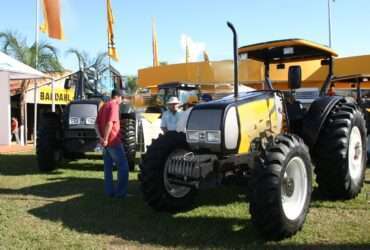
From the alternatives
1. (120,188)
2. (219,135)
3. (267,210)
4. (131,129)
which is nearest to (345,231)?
(267,210)

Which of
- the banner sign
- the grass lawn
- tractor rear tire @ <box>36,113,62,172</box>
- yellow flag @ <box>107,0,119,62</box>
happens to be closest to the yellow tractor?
the grass lawn

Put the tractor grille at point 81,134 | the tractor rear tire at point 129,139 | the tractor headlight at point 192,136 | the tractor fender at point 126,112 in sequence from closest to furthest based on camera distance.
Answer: the tractor headlight at point 192,136
the tractor rear tire at point 129,139
the tractor fender at point 126,112
the tractor grille at point 81,134

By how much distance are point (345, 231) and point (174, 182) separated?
6.15ft

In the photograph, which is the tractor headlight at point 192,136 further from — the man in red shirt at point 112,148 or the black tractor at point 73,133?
the black tractor at point 73,133

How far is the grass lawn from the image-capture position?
4.60m

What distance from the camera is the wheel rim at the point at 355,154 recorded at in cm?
636

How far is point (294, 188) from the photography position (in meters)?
4.97

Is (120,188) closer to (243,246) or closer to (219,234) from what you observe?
(219,234)

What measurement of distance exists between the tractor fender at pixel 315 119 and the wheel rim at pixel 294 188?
2.96 ft

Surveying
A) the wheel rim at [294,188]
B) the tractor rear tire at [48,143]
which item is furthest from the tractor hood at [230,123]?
the tractor rear tire at [48,143]

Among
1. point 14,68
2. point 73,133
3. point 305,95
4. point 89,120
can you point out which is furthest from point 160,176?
point 14,68

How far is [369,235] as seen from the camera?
15.5 ft

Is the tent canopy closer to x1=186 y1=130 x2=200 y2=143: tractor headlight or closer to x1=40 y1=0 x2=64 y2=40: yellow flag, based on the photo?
x1=40 y1=0 x2=64 y2=40: yellow flag

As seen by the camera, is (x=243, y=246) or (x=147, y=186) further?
(x=147, y=186)
